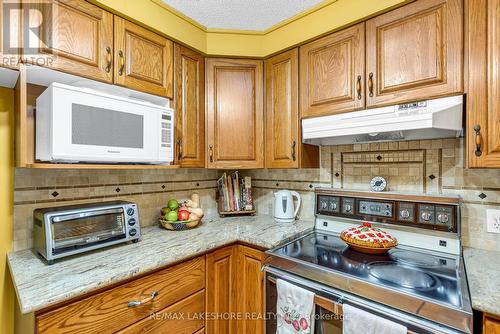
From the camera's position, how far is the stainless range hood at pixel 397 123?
112cm

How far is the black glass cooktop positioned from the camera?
0.97 metres

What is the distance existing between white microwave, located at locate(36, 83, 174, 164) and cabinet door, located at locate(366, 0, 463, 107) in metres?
1.20

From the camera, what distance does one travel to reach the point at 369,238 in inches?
52.1

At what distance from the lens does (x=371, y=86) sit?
4.46 feet

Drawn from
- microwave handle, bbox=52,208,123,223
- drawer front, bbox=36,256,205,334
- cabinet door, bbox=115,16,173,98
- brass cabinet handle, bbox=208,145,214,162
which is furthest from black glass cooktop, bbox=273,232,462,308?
cabinet door, bbox=115,16,173,98

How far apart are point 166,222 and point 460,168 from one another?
1.76m

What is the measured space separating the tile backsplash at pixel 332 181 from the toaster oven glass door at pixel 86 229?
0.97ft

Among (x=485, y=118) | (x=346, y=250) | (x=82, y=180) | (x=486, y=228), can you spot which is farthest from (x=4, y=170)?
(x=486, y=228)

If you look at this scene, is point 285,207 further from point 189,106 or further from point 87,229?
point 87,229

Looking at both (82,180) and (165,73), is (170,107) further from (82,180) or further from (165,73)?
(82,180)

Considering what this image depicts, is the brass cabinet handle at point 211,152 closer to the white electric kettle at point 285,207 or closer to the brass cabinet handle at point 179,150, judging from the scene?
the brass cabinet handle at point 179,150

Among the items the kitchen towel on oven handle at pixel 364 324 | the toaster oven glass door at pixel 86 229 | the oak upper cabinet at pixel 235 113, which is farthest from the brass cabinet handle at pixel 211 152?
the kitchen towel on oven handle at pixel 364 324

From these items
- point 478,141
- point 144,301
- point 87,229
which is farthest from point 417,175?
point 87,229

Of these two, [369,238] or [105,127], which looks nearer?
[105,127]
